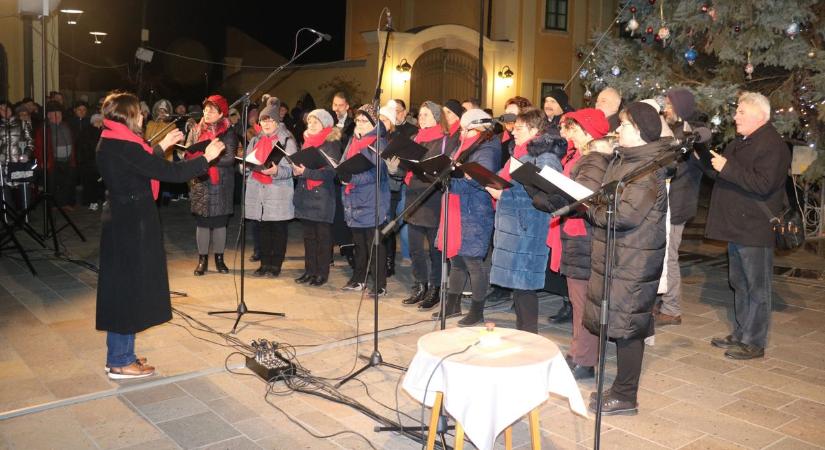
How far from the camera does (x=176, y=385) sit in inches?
213

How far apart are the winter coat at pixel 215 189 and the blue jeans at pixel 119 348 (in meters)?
3.41

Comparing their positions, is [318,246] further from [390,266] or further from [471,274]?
[471,274]

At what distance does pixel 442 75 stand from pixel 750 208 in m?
18.0

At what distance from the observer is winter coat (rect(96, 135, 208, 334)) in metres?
5.23

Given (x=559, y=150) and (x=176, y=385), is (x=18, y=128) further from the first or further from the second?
(x=559, y=150)

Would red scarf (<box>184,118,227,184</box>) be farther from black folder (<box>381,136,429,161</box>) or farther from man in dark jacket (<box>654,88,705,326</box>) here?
man in dark jacket (<box>654,88,705,326</box>)

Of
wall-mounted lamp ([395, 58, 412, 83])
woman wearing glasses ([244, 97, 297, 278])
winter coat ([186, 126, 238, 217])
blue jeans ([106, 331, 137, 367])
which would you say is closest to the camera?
blue jeans ([106, 331, 137, 367])

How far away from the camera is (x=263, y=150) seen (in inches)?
319

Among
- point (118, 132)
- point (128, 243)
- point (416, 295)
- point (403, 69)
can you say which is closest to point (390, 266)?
point (416, 295)

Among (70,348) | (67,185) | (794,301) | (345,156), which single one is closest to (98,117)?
(67,185)

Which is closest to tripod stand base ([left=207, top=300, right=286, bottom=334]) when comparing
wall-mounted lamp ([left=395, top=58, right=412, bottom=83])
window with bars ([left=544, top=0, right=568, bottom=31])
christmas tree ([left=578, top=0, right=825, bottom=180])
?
christmas tree ([left=578, top=0, right=825, bottom=180])

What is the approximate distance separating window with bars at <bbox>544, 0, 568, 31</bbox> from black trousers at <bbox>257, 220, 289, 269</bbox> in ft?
59.8

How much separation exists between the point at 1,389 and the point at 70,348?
3.07 ft

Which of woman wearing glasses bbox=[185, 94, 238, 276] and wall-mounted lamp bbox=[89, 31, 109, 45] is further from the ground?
wall-mounted lamp bbox=[89, 31, 109, 45]
